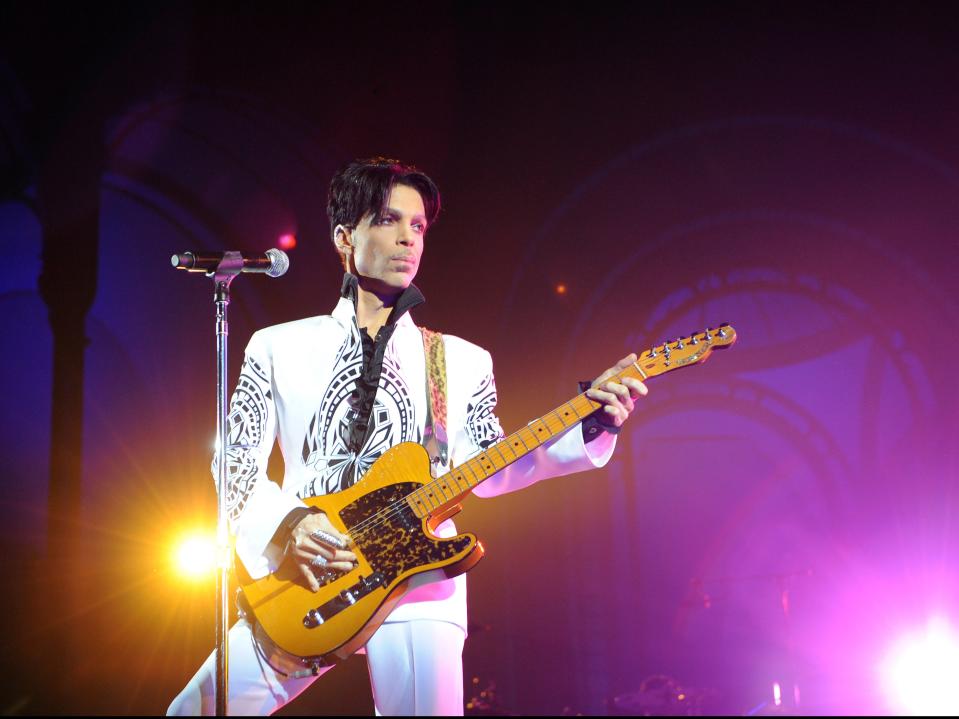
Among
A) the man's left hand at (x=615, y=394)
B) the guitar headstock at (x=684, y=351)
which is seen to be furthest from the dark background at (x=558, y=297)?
the man's left hand at (x=615, y=394)

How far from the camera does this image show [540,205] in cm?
596

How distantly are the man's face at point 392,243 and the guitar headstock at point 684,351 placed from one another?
0.96 metres

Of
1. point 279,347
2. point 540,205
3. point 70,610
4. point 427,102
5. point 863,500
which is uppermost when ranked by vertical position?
point 427,102

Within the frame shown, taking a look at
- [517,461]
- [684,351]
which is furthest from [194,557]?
[684,351]

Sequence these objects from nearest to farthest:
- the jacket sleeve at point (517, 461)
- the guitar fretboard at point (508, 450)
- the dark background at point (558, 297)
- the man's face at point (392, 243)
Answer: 1. the guitar fretboard at point (508, 450)
2. the jacket sleeve at point (517, 461)
3. the man's face at point (392, 243)
4. the dark background at point (558, 297)

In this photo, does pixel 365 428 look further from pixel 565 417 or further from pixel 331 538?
pixel 565 417

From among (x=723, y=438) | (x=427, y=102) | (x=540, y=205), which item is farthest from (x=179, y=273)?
(x=723, y=438)

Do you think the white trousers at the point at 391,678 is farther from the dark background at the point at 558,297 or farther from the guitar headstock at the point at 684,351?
the dark background at the point at 558,297

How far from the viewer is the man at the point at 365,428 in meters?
2.69

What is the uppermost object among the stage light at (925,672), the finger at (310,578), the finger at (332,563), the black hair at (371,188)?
the black hair at (371,188)

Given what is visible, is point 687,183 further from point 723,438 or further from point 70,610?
point 70,610

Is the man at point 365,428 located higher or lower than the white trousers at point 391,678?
higher

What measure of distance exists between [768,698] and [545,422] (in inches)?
180

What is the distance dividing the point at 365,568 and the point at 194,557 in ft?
9.27
